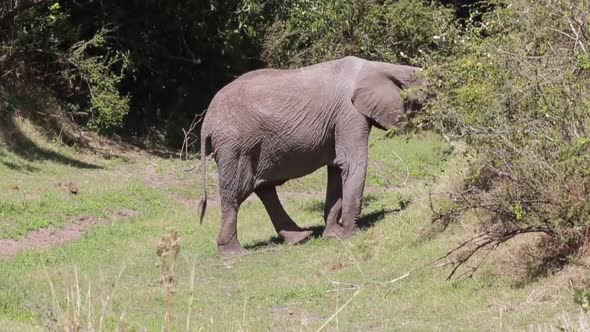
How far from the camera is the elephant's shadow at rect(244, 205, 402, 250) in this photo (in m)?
16.4

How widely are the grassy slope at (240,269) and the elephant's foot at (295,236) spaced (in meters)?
0.27

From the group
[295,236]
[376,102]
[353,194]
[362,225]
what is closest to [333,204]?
[362,225]

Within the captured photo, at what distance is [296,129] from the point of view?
15836 millimetres

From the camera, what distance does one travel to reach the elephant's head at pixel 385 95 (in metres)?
16.0

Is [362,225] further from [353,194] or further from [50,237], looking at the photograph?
[50,237]

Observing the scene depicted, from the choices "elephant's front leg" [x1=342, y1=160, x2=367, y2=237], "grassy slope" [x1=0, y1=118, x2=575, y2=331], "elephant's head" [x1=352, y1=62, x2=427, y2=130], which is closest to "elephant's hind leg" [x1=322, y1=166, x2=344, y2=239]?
"elephant's front leg" [x1=342, y1=160, x2=367, y2=237]

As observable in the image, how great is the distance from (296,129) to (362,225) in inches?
67.0

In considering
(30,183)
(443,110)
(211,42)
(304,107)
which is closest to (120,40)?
(211,42)

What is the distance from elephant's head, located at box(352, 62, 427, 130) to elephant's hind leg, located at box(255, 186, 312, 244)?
5.86 ft

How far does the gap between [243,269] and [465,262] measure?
11.9ft

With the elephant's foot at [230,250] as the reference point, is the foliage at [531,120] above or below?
Answer: above

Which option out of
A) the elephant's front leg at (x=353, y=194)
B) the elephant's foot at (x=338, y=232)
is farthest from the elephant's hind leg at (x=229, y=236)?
the elephant's front leg at (x=353, y=194)

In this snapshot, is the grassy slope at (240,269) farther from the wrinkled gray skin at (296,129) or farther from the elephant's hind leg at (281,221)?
the wrinkled gray skin at (296,129)

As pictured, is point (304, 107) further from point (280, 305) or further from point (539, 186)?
point (539, 186)
